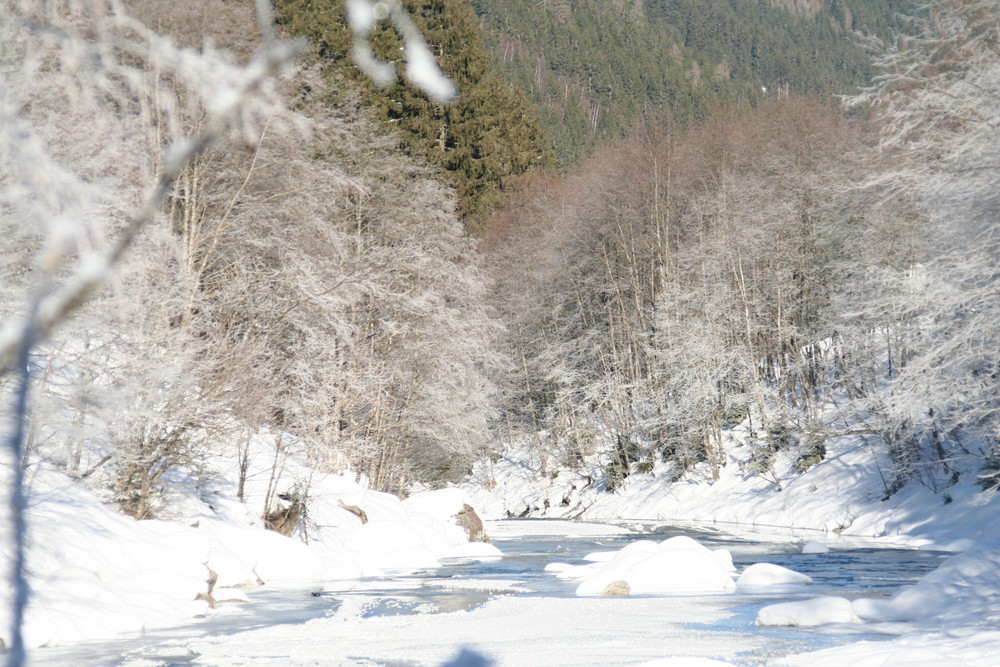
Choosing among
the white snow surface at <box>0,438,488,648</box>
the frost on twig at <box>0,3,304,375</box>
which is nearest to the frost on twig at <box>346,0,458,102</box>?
the frost on twig at <box>0,3,304,375</box>

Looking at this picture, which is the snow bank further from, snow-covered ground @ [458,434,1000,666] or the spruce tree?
the spruce tree

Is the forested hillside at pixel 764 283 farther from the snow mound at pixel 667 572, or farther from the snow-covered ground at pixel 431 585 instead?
the snow mound at pixel 667 572

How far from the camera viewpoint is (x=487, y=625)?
1061 cm

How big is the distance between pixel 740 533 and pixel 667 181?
15085mm

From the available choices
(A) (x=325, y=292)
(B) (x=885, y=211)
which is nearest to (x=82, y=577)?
(A) (x=325, y=292)

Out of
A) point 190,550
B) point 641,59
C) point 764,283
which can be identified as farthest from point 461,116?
point 641,59

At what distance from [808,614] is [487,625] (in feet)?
11.2

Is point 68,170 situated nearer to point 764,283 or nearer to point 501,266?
point 764,283

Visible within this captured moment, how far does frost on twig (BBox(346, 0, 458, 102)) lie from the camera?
40.9 inches

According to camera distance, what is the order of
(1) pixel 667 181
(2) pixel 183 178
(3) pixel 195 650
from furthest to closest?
1. (1) pixel 667 181
2. (2) pixel 183 178
3. (3) pixel 195 650

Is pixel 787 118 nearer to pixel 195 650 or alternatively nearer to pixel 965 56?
pixel 965 56

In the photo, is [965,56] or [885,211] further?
[885,211]

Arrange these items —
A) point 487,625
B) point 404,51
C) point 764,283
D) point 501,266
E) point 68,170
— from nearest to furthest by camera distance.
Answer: point 404,51, point 68,170, point 487,625, point 764,283, point 501,266

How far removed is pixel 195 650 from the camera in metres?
8.93
